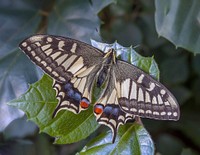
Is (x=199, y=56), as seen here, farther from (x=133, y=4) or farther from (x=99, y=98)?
(x=99, y=98)

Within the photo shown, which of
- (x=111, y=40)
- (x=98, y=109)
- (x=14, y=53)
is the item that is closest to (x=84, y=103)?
(x=98, y=109)

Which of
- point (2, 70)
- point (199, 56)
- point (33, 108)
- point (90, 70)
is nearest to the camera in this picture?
point (33, 108)

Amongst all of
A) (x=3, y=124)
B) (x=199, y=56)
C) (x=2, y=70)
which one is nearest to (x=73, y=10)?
(x=2, y=70)

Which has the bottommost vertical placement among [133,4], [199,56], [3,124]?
[199,56]

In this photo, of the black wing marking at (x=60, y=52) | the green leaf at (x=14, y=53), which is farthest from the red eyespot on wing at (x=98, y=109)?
the green leaf at (x=14, y=53)

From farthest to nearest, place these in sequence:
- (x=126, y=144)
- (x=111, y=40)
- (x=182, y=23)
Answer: (x=111, y=40) < (x=182, y=23) < (x=126, y=144)

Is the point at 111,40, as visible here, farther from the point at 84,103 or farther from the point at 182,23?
the point at 84,103

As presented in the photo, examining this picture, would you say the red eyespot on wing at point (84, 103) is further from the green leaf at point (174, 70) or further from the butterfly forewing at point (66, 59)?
the green leaf at point (174, 70)
